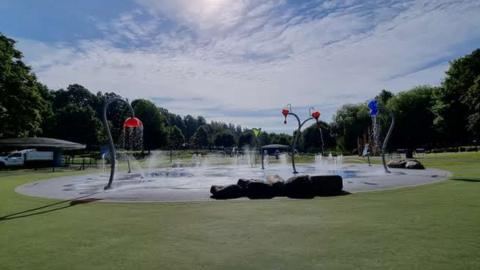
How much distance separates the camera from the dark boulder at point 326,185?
44.2ft

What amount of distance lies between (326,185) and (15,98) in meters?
38.1

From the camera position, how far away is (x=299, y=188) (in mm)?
13219

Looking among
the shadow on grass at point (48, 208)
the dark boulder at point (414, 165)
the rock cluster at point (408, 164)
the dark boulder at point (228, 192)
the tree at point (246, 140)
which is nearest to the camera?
the shadow on grass at point (48, 208)

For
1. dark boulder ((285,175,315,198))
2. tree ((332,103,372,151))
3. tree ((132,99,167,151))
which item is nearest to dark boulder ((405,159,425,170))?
dark boulder ((285,175,315,198))

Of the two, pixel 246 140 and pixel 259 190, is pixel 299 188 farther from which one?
pixel 246 140

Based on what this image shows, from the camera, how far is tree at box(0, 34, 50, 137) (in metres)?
38.6

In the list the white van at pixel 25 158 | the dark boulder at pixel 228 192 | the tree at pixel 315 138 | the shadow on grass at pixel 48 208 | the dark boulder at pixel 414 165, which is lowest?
the shadow on grass at pixel 48 208

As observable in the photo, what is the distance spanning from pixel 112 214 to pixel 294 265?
6.50 metres

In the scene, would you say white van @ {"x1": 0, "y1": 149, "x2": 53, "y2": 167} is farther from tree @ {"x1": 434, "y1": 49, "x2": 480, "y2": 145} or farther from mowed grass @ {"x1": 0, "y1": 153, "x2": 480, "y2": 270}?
tree @ {"x1": 434, "y1": 49, "x2": 480, "y2": 145}

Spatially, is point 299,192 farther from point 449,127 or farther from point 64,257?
point 449,127

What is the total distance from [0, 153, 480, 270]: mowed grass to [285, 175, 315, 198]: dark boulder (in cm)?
142

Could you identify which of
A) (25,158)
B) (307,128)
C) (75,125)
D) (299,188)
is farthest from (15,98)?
(307,128)

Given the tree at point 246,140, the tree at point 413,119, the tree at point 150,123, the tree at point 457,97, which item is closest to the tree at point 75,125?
the tree at point 150,123

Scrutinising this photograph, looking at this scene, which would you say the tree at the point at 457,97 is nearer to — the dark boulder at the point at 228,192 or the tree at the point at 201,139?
the dark boulder at the point at 228,192
